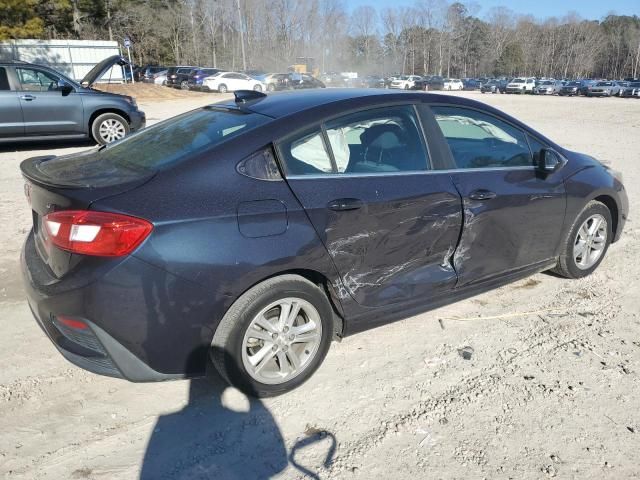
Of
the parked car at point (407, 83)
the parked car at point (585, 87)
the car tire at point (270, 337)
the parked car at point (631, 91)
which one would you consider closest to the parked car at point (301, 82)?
the parked car at point (407, 83)

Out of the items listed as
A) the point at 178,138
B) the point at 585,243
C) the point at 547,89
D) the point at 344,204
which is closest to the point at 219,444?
the point at 344,204

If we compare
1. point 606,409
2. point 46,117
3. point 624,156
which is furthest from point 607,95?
→ point 606,409

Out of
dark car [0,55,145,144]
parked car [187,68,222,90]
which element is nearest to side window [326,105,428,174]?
dark car [0,55,145,144]

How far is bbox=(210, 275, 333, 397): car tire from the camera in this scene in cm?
257

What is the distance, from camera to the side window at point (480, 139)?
343cm

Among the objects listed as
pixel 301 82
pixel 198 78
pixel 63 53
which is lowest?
pixel 301 82

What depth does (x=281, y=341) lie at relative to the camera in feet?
9.09

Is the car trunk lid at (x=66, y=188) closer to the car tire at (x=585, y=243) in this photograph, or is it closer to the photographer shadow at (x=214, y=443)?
the photographer shadow at (x=214, y=443)

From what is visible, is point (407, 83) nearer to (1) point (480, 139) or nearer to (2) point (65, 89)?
(2) point (65, 89)

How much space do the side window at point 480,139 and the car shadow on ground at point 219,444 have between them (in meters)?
2.01

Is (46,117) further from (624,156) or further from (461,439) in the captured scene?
(624,156)

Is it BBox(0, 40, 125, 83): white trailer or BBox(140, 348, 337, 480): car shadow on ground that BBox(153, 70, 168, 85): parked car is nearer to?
BBox(0, 40, 125, 83): white trailer

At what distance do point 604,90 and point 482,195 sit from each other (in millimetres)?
49078

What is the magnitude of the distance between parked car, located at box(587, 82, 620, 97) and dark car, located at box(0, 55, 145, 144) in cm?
4506
